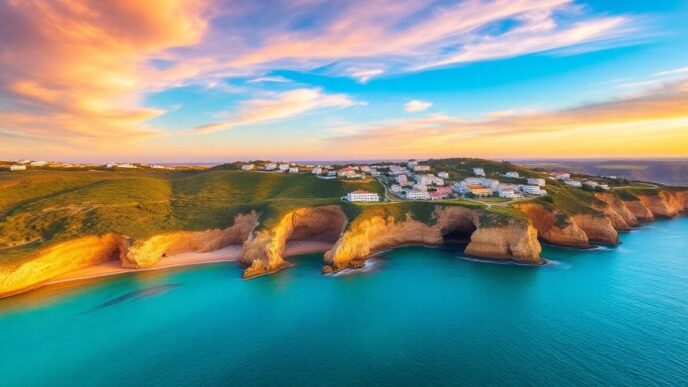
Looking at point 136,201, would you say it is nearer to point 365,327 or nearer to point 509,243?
point 365,327

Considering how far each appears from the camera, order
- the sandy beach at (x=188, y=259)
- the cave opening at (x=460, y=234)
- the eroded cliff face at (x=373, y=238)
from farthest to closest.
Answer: the cave opening at (x=460, y=234) < the eroded cliff face at (x=373, y=238) < the sandy beach at (x=188, y=259)

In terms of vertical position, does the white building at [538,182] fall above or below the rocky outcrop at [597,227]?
above

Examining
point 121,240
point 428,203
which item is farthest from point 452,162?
point 121,240

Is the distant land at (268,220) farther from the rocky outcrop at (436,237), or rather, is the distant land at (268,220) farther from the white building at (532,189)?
the white building at (532,189)

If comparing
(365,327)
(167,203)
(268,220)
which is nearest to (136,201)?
(167,203)

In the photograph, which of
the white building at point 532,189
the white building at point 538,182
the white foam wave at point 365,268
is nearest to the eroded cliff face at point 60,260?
the white foam wave at point 365,268

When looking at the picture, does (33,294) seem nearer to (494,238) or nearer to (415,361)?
(415,361)

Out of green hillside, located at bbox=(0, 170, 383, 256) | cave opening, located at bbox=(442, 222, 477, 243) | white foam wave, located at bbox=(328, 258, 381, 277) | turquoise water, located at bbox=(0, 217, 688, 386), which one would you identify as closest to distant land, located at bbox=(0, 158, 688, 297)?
green hillside, located at bbox=(0, 170, 383, 256)

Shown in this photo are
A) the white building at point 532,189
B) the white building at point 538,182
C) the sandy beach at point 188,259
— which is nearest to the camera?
the sandy beach at point 188,259
